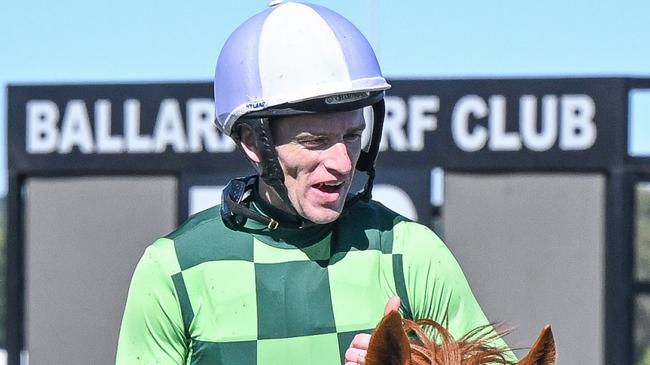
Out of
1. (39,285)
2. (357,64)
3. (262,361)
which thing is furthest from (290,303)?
(39,285)

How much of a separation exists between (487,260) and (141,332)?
5625 millimetres

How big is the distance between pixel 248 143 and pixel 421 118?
5686mm

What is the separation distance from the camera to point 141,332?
102 inches

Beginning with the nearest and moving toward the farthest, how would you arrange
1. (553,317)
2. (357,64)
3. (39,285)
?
(357,64)
(553,317)
(39,285)

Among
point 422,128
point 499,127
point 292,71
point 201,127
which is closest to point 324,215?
point 292,71

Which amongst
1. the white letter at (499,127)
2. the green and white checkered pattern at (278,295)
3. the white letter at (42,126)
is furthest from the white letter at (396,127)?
the green and white checkered pattern at (278,295)

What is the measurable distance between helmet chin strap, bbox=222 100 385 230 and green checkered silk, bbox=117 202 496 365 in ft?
0.12

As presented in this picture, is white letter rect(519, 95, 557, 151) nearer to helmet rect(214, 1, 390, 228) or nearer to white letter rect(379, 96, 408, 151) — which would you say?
white letter rect(379, 96, 408, 151)

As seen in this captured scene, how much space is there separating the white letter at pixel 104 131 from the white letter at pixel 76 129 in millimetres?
56

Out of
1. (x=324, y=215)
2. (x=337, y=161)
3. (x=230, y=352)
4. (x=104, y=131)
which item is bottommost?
(x=230, y=352)

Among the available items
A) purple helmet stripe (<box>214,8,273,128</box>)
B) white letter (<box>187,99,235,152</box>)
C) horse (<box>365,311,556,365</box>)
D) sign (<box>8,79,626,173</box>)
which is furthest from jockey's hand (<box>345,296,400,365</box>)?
white letter (<box>187,99,235,152</box>)

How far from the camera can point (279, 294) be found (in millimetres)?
2625

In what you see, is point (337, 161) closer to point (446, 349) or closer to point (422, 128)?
point (446, 349)

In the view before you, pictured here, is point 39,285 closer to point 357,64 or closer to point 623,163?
point 623,163
